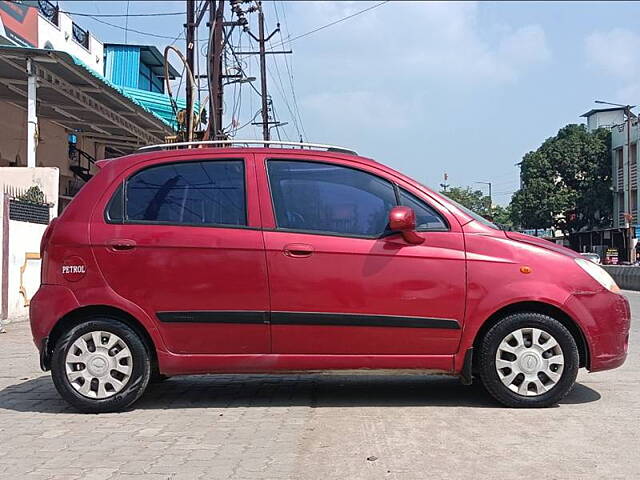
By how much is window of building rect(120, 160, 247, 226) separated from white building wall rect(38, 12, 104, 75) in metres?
16.8

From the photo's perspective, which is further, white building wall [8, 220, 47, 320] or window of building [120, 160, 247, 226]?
white building wall [8, 220, 47, 320]

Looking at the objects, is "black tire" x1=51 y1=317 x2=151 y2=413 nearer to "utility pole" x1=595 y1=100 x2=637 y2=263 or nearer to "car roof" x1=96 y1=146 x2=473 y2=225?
"car roof" x1=96 y1=146 x2=473 y2=225

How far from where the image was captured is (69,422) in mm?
5172

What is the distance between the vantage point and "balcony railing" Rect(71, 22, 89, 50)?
25344 millimetres

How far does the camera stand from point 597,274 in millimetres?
5340

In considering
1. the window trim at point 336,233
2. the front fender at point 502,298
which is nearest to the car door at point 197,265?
the window trim at point 336,233

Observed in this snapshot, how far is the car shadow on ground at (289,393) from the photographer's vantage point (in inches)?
222

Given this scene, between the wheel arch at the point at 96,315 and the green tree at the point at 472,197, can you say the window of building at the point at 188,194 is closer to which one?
the wheel arch at the point at 96,315

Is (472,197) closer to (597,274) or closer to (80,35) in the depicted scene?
(80,35)

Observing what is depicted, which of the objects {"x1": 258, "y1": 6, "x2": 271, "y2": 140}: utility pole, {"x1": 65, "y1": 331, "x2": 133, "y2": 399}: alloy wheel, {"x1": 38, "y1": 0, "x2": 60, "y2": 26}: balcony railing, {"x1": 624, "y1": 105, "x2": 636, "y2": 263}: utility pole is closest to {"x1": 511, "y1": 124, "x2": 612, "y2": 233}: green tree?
{"x1": 624, "y1": 105, "x2": 636, "y2": 263}: utility pole

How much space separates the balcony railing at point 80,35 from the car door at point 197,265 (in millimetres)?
22236

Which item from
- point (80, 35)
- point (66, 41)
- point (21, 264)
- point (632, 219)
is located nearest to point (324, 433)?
point (21, 264)

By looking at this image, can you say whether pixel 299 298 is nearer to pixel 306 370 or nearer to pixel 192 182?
pixel 306 370

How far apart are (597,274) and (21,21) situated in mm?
19952
